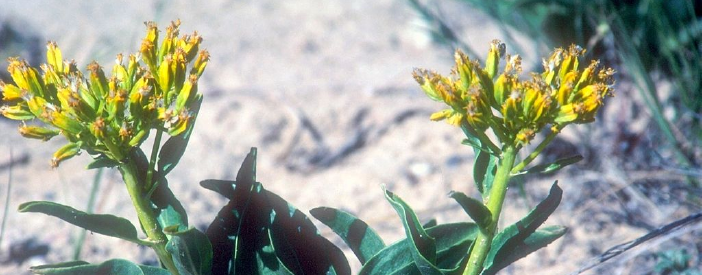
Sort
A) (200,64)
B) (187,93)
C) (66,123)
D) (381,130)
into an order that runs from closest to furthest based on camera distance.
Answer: (66,123) → (187,93) → (200,64) → (381,130)

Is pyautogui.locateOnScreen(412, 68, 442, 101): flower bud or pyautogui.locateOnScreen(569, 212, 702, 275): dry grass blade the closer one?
pyautogui.locateOnScreen(412, 68, 442, 101): flower bud

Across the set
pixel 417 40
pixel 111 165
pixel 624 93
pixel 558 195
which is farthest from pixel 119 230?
pixel 417 40

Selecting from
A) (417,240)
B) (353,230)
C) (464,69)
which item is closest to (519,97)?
(464,69)

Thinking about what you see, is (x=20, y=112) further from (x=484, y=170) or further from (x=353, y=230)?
(x=484, y=170)

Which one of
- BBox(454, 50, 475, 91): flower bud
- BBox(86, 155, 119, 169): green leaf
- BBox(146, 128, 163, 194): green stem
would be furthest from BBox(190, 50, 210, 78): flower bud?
BBox(454, 50, 475, 91): flower bud

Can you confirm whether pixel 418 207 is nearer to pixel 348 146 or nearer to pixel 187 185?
pixel 348 146

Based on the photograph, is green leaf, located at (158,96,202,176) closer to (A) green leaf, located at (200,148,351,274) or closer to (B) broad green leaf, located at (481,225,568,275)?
(A) green leaf, located at (200,148,351,274)
